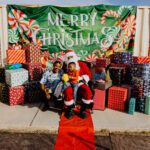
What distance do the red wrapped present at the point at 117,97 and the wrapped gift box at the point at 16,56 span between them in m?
2.45

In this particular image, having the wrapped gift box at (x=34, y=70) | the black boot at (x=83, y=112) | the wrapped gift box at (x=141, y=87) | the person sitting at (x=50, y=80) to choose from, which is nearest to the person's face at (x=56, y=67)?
the person sitting at (x=50, y=80)

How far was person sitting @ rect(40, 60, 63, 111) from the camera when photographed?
17.7 ft

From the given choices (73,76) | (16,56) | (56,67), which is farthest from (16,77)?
(73,76)

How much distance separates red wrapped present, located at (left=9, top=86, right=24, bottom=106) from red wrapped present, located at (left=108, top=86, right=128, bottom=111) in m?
2.15

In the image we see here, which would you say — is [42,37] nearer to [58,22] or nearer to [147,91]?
[58,22]

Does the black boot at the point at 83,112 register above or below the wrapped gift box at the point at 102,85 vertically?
below

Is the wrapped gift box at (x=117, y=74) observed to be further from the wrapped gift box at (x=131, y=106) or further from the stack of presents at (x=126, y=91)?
the wrapped gift box at (x=131, y=106)

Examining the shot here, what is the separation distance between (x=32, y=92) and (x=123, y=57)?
8.56 ft

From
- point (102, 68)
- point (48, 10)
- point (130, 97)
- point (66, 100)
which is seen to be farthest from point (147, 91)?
point (48, 10)

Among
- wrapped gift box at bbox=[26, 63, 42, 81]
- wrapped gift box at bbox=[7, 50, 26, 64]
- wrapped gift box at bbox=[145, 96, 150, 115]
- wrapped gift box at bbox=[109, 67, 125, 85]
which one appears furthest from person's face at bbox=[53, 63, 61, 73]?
wrapped gift box at bbox=[145, 96, 150, 115]

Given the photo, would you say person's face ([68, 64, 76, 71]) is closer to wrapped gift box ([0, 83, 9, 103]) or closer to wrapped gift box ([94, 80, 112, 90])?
wrapped gift box ([94, 80, 112, 90])

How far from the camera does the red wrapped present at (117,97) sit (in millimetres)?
5488

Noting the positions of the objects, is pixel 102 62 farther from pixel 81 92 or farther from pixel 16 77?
pixel 16 77

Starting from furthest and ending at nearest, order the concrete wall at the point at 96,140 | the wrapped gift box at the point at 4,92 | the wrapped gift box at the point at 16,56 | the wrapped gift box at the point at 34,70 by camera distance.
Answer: the wrapped gift box at the point at 16,56 → the wrapped gift box at the point at 34,70 → the wrapped gift box at the point at 4,92 → the concrete wall at the point at 96,140
